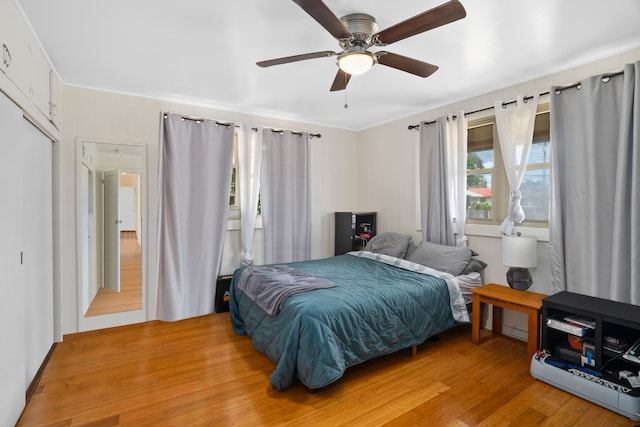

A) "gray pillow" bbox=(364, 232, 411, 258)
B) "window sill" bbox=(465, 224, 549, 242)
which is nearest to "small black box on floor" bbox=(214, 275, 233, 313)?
"gray pillow" bbox=(364, 232, 411, 258)

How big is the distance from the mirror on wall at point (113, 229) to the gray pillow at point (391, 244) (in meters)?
2.87

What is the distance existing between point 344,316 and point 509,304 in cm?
153

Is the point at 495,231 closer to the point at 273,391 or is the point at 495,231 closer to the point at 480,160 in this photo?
the point at 480,160

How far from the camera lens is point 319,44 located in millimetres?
2420

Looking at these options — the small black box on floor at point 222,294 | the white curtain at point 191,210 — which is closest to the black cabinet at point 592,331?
the small black box on floor at point 222,294

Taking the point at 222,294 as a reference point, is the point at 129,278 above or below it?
above

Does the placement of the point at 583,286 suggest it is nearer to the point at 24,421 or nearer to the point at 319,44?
the point at 319,44

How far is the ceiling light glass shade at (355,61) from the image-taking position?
6.58ft

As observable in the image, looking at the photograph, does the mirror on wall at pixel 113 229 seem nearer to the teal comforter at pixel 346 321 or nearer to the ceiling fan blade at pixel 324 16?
the teal comforter at pixel 346 321

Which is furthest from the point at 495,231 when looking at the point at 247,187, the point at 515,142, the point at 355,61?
the point at 247,187

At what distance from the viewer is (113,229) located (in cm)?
354

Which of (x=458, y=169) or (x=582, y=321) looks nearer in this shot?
(x=582, y=321)

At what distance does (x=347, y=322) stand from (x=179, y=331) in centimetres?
206

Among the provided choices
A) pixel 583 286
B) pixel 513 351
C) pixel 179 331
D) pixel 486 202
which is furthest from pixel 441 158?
pixel 179 331
